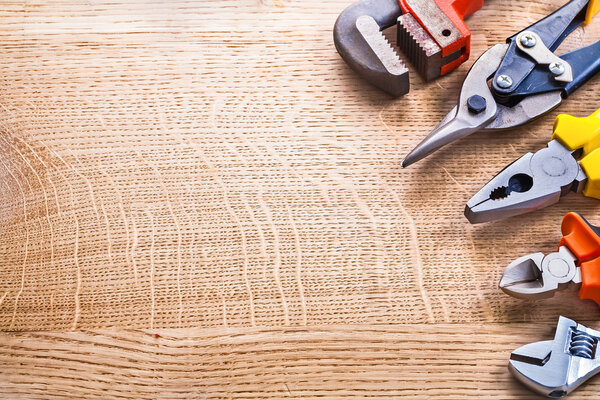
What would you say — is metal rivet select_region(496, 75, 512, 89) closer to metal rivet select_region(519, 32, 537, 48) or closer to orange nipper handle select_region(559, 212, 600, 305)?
metal rivet select_region(519, 32, 537, 48)

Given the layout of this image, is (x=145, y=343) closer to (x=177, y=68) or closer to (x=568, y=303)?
(x=177, y=68)

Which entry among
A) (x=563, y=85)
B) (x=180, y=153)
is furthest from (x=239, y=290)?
(x=563, y=85)

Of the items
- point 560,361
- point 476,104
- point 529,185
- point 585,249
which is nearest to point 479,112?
point 476,104

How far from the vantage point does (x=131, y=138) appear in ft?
3.42

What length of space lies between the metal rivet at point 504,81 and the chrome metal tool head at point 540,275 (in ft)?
0.78

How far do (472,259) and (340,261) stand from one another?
171 mm

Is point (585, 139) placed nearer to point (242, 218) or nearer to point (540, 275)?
point (540, 275)

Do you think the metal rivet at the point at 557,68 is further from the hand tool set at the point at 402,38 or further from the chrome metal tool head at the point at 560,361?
the chrome metal tool head at the point at 560,361

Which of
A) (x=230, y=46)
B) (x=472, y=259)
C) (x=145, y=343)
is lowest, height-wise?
(x=145, y=343)

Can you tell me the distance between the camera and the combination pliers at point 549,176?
911 mm

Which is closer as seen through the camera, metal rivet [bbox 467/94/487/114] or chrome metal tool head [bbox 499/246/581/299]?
chrome metal tool head [bbox 499/246/581/299]

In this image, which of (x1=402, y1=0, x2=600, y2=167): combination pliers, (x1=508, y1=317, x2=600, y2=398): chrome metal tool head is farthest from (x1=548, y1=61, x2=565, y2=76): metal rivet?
(x1=508, y1=317, x2=600, y2=398): chrome metal tool head

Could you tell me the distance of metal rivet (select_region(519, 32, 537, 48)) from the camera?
996 mm

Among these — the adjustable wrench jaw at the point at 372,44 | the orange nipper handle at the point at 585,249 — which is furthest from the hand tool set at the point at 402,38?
the orange nipper handle at the point at 585,249
